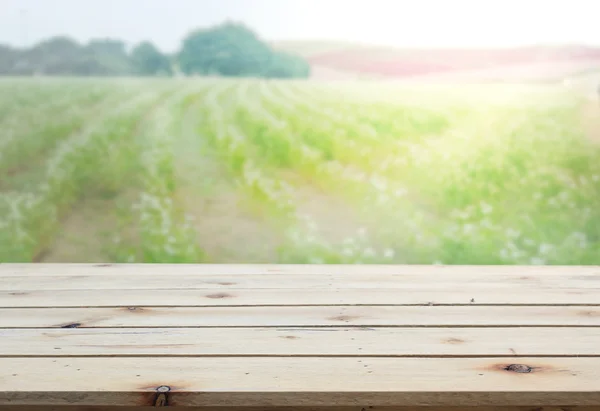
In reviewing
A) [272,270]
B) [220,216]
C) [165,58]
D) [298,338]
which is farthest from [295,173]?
[298,338]

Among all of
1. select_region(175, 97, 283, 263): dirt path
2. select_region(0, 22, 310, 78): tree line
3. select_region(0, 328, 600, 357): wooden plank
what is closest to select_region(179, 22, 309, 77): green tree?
select_region(0, 22, 310, 78): tree line

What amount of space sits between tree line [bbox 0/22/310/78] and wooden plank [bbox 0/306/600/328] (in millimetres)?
1686

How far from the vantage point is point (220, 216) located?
2744 millimetres

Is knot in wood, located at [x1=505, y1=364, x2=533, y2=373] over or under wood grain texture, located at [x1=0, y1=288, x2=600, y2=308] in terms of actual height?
over

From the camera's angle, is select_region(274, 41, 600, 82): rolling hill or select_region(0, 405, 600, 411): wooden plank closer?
select_region(0, 405, 600, 411): wooden plank

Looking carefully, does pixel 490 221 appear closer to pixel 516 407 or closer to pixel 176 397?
pixel 516 407

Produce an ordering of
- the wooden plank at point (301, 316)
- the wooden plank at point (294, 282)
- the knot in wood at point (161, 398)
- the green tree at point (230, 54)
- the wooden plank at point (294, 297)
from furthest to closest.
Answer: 1. the green tree at point (230, 54)
2. the wooden plank at point (294, 282)
3. the wooden plank at point (294, 297)
4. the wooden plank at point (301, 316)
5. the knot in wood at point (161, 398)

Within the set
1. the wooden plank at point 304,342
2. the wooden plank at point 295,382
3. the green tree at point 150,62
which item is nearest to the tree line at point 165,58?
the green tree at point 150,62

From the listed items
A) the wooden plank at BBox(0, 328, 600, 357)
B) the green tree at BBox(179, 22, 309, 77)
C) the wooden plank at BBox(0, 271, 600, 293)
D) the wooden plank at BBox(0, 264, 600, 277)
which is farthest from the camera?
the green tree at BBox(179, 22, 309, 77)

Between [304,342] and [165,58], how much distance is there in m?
2.02

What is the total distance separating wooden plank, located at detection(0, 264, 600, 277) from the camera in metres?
1.71

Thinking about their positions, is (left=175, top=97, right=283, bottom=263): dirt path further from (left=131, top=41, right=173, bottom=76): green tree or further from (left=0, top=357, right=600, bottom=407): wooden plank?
(left=0, top=357, right=600, bottom=407): wooden plank

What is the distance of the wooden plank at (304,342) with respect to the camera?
1.14m

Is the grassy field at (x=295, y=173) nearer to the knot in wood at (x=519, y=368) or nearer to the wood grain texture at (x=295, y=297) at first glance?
the wood grain texture at (x=295, y=297)
